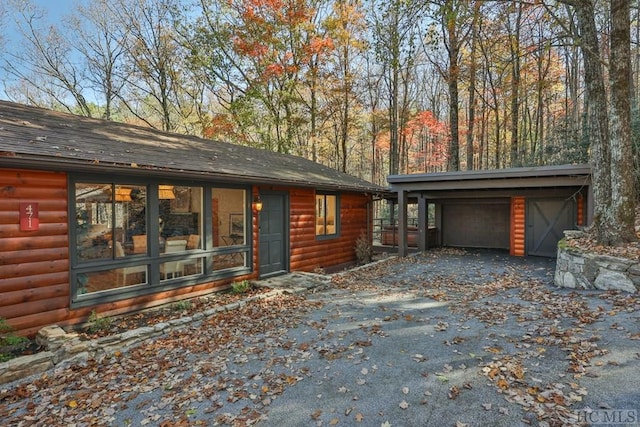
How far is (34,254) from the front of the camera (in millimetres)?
4570

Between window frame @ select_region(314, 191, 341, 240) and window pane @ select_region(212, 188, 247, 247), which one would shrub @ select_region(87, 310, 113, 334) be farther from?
window frame @ select_region(314, 191, 341, 240)

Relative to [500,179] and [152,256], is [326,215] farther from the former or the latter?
[152,256]

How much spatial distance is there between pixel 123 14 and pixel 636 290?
2067 cm

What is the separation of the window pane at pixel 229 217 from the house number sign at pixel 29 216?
2730 mm

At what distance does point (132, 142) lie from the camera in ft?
20.8

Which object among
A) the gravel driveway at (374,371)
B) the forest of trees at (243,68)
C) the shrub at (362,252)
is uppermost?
the forest of trees at (243,68)

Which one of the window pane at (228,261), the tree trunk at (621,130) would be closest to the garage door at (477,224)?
the tree trunk at (621,130)

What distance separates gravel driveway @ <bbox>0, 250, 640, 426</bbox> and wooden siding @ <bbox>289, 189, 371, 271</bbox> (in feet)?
9.99

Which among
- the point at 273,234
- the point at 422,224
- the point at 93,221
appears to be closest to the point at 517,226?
the point at 422,224

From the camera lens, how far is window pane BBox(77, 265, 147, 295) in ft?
16.6

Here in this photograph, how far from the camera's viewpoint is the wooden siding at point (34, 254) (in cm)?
437

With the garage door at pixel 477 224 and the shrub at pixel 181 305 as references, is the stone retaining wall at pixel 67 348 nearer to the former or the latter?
the shrub at pixel 181 305

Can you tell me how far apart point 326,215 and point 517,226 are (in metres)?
6.40

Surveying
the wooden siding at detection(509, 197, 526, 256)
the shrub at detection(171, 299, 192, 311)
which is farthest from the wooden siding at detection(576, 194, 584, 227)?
the shrub at detection(171, 299, 192, 311)
